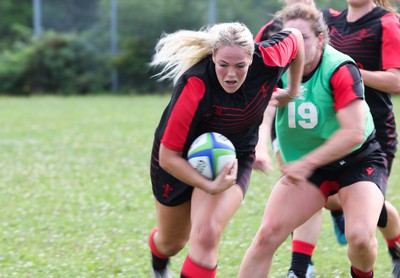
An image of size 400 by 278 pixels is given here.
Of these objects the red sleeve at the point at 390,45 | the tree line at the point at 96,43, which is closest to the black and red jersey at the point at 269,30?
the red sleeve at the point at 390,45

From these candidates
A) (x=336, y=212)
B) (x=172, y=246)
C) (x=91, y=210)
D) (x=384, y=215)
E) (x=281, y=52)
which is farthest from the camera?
(x=91, y=210)

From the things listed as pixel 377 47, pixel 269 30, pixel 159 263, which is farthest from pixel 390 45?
pixel 159 263

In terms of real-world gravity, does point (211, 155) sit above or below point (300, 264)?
above

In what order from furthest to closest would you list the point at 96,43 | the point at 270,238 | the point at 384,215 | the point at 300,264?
the point at 96,43
the point at 384,215
the point at 300,264
the point at 270,238

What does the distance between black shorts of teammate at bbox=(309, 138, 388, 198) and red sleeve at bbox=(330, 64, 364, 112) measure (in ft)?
1.23

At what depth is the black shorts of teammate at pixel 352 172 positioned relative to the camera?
4.34 metres

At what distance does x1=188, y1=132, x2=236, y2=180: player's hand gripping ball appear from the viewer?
4.05 metres

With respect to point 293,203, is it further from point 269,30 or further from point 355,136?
point 269,30

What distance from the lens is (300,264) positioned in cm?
496

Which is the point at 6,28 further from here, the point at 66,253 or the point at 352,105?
the point at 352,105

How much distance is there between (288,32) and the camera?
4.47 metres

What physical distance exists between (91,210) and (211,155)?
4.14m

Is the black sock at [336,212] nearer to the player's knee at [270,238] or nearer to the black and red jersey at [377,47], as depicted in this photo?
the black and red jersey at [377,47]

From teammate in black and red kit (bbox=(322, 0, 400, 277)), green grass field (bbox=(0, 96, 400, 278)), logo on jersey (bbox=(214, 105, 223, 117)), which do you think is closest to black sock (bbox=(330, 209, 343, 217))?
green grass field (bbox=(0, 96, 400, 278))
